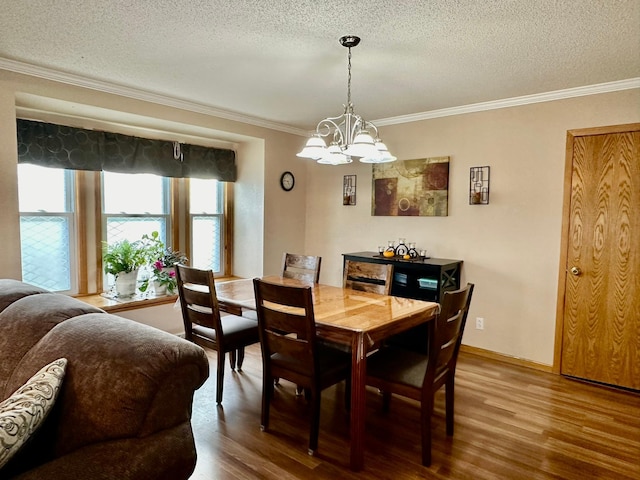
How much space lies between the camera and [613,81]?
3.05m

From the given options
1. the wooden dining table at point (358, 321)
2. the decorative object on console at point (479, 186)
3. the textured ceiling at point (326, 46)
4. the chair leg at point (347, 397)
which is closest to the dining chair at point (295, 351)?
the wooden dining table at point (358, 321)

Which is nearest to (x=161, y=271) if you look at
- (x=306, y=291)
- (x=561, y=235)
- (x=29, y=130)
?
(x=29, y=130)

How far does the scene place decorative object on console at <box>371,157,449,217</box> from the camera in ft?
13.1

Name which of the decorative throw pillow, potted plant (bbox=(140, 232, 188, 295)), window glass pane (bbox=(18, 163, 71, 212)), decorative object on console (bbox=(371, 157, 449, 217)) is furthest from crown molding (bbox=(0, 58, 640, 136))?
the decorative throw pillow

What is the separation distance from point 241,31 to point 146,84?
1.36 m

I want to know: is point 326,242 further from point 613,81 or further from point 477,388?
point 613,81

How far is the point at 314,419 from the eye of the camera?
2.24m

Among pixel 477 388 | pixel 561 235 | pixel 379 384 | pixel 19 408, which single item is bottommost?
pixel 477 388

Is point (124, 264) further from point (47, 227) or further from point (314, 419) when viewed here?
point (314, 419)

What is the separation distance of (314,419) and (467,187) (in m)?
2.61

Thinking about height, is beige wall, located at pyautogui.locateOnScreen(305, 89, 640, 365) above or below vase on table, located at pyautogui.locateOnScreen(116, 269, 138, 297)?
above

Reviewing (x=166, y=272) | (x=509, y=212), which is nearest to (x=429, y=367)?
(x=509, y=212)

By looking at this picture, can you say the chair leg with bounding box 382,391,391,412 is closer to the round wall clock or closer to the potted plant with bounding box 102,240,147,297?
the potted plant with bounding box 102,240,147,297

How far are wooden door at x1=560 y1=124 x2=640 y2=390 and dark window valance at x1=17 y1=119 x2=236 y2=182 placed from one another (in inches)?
137
